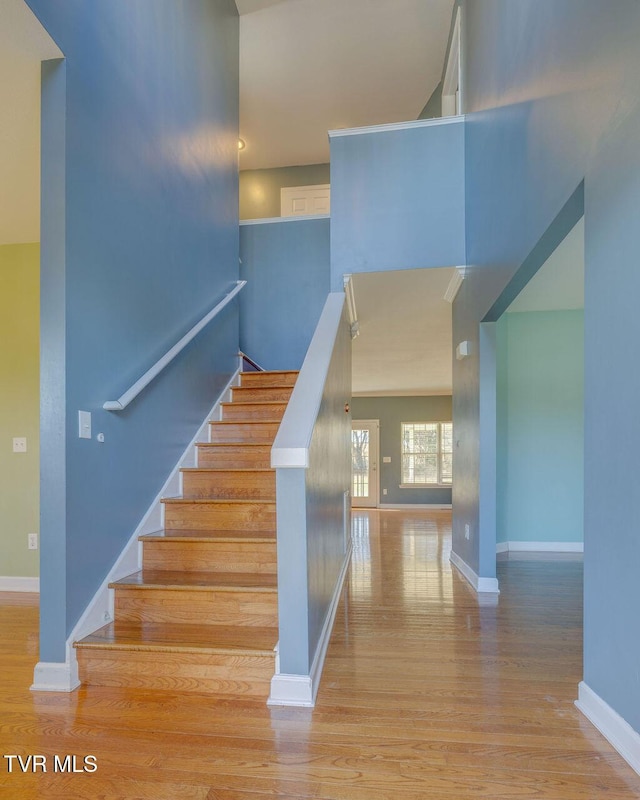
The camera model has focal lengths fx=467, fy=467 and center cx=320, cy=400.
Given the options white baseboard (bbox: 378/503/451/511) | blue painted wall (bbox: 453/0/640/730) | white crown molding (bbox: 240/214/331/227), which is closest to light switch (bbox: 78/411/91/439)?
blue painted wall (bbox: 453/0/640/730)

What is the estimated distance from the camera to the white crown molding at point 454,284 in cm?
358

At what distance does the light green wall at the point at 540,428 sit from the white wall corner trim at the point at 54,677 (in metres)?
3.95

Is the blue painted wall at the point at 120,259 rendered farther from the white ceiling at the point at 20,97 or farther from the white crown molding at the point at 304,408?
the white crown molding at the point at 304,408

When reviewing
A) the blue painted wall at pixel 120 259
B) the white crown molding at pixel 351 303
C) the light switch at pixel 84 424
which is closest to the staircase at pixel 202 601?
the blue painted wall at pixel 120 259

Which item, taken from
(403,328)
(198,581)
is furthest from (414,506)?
(198,581)

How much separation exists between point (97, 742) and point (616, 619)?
180 cm

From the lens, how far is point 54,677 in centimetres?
191

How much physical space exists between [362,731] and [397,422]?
834 centimetres

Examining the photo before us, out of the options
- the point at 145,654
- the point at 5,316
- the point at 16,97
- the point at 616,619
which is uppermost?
the point at 16,97

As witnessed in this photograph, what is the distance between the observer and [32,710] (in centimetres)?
177

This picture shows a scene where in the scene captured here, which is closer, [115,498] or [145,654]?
[145,654]

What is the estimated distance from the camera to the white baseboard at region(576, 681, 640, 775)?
1459 millimetres

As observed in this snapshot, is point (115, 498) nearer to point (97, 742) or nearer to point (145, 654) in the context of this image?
point (145, 654)

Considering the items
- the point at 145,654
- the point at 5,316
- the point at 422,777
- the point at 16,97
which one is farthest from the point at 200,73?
the point at 422,777
